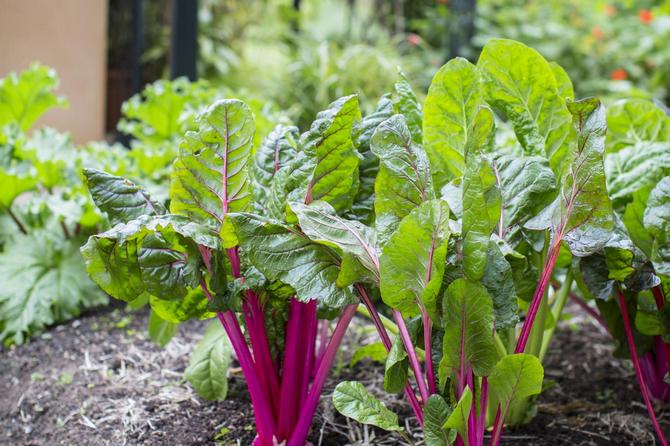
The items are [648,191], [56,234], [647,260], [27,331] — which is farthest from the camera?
[56,234]

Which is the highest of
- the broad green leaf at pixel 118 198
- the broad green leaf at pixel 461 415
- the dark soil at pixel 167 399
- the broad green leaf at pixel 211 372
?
the broad green leaf at pixel 118 198

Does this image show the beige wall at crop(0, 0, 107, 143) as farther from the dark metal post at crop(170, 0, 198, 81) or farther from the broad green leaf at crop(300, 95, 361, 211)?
the broad green leaf at crop(300, 95, 361, 211)

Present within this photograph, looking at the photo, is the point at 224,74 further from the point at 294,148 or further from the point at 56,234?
the point at 294,148

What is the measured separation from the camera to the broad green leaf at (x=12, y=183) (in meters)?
2.12

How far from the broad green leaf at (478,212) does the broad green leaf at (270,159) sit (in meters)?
0.42

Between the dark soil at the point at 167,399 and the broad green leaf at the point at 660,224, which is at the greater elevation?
the broad green leaf at the point at 660,224

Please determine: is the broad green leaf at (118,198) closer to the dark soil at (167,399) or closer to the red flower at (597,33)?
the dark soil at (167,399)

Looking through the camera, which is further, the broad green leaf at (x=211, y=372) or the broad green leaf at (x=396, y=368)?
the broad green leaf at (x=211, y=372)

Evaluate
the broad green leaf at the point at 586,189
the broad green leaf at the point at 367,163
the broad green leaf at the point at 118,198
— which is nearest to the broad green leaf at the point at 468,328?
the broad green leaf at the point at 586,189

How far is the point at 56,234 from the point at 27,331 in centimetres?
38

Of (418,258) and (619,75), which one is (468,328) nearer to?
(418,258)

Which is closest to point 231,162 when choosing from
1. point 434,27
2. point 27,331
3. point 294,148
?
point 294,148

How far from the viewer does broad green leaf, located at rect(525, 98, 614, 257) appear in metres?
1.18

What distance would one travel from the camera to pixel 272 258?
1171mm
